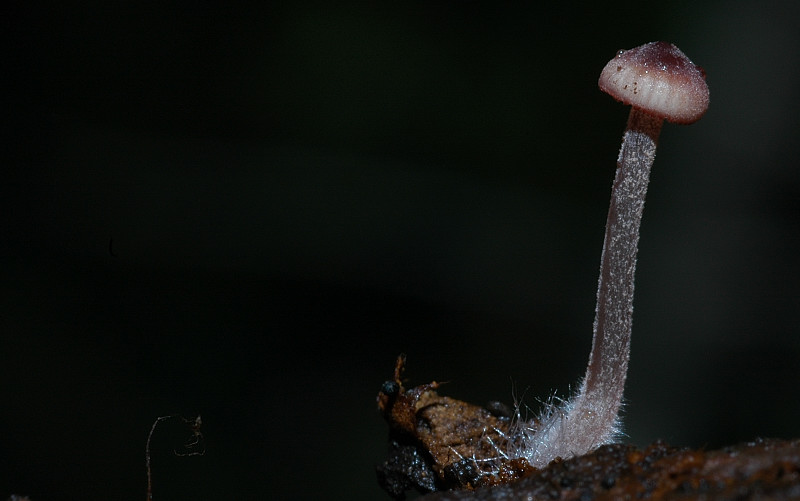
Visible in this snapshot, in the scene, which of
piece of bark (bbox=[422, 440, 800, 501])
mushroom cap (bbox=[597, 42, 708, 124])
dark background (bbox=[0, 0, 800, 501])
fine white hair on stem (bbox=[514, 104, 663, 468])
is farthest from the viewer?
dark background (bbox=[0, 0, 800, 501])

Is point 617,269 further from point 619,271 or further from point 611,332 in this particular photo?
point 611,332

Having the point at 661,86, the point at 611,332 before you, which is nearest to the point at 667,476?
the point at 611,332

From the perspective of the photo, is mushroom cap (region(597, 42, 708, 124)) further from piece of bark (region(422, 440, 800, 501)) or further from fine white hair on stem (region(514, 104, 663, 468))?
piece of bark (region(422, 440, 800, 501))

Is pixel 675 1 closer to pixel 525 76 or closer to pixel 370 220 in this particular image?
pixel 525 76

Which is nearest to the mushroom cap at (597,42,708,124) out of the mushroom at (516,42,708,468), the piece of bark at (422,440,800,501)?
the mushroom at (516,42,708,468)

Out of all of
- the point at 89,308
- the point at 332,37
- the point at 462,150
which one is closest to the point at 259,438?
the point at 89,308
